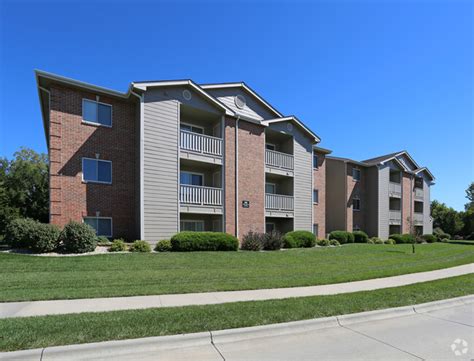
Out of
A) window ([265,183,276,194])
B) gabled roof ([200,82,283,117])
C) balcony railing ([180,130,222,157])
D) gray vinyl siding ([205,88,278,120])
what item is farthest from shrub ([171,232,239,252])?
gabled roof ([200,82,283,117])

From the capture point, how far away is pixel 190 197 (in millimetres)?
18203

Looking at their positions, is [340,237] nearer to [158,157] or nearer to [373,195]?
[373,195]

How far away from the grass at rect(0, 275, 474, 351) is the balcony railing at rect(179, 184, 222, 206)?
1157 cm

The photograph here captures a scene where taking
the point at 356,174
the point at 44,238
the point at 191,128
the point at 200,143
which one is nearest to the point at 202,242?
the point at 200,143

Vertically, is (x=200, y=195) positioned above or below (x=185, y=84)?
below

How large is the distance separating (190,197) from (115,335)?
13.5 m

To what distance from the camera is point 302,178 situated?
963 inches

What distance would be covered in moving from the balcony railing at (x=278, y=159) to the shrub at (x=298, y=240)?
5162 millimetres

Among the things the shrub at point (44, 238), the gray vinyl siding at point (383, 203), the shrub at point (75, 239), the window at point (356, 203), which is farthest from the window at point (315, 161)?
the shrub at point (44, 238)

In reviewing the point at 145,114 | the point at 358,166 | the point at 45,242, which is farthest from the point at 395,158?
the point at 45,242

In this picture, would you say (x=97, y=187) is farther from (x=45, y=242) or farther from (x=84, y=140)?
(x=45, y=242)

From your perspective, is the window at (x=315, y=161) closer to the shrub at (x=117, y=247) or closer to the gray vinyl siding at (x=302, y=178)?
the gray vinyl siding at (x=302, y=178)

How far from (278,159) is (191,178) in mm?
6939

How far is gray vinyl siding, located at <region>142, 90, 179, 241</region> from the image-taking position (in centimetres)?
1647
